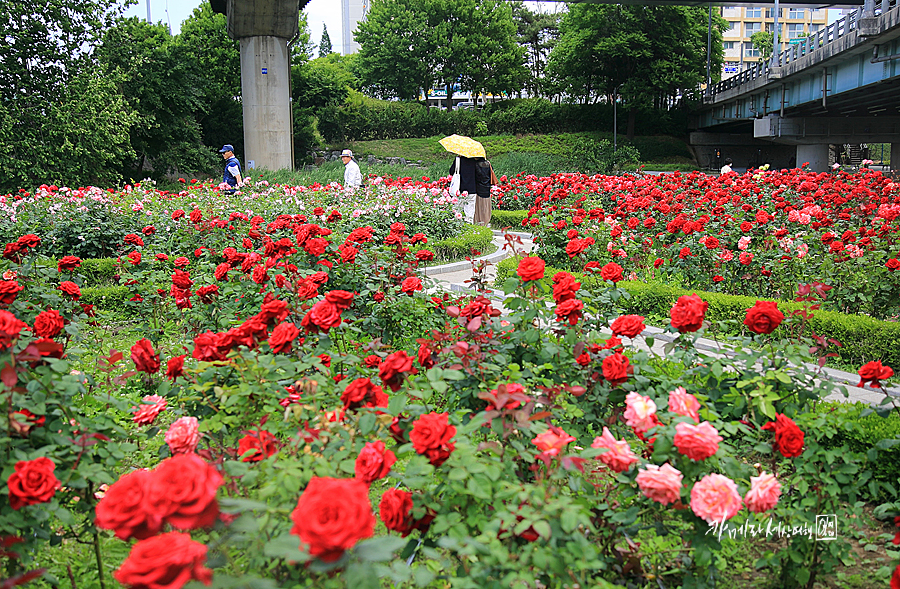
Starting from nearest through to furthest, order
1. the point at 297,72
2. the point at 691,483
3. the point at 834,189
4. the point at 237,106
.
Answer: the point at 691,483
the point at 834,189
the point at 237,106
the point at 297,72

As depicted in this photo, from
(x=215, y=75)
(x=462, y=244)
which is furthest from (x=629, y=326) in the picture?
(x=215, y=75)

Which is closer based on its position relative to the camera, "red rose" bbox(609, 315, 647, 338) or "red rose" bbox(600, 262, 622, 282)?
"red rose" bbox(609, 315, 647, 338)

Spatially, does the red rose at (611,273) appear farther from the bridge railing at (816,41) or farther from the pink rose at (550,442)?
the bridge railing at (816,41)

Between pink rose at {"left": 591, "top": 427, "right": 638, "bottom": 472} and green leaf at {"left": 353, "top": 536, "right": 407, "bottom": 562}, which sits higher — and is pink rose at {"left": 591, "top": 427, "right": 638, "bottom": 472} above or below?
below

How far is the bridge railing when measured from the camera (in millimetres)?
22094

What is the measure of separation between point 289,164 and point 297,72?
19.1m

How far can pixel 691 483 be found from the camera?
7.02ft

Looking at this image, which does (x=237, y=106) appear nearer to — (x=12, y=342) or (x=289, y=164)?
(x=289, y=164)

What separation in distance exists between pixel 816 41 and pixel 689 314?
3019 centimetres

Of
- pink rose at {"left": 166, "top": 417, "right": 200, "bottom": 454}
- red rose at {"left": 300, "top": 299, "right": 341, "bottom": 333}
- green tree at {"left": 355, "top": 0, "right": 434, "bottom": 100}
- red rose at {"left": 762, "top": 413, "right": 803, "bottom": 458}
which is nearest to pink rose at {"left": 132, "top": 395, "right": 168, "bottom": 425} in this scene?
pink rose at {"left": 166, "top": 417, "right": 200, "bottom": 454}

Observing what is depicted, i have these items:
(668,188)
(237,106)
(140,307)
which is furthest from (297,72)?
(140,307)

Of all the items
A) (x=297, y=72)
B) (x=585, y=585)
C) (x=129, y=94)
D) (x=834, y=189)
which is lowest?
(x=585, y=585)

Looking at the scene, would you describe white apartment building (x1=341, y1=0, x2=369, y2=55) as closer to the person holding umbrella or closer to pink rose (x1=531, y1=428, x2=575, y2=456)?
the person holding umbrella

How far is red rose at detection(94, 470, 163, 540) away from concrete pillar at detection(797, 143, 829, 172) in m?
40.2
